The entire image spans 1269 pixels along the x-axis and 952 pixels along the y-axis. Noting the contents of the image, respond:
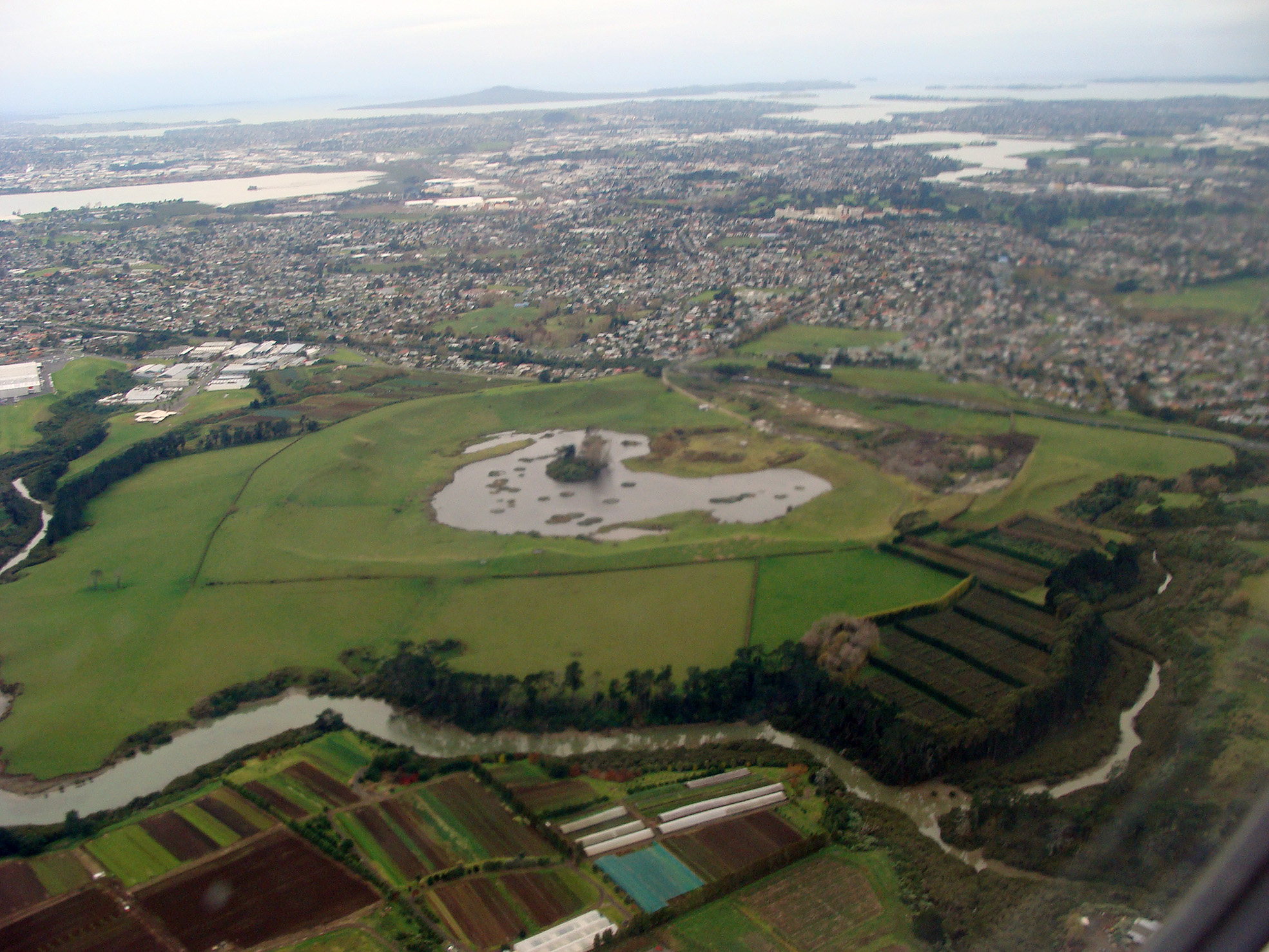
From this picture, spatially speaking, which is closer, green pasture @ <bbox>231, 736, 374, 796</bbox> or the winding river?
the winding river

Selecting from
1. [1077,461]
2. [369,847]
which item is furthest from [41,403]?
[1077,461]

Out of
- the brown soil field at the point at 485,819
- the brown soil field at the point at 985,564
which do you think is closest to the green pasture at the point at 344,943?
the brown soil field at the point at 485,819

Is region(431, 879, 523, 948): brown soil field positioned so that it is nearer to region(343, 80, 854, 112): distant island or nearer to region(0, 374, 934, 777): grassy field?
region(0, 374, 934, 777): grassy field

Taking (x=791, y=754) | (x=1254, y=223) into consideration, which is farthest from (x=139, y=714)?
(x=1254, y=223)

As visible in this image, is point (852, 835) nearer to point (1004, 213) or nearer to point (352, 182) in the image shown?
point (1004, 213)

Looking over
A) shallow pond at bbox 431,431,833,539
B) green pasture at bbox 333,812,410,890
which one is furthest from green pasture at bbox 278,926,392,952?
shallow pond at bbox 431,431,833,539

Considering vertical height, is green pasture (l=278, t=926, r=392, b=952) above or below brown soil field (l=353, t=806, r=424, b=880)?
above
